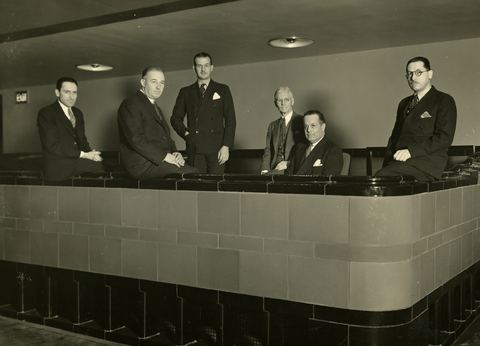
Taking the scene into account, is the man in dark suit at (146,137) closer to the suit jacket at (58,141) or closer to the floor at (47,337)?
the suit jacket at (58,141)

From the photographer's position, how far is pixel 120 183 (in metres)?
3.49

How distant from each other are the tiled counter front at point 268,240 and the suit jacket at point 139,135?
201 mm

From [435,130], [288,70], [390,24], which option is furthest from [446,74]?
[435,130]

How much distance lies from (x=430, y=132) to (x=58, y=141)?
9.15 ft

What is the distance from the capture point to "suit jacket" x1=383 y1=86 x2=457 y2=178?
10.6 ft

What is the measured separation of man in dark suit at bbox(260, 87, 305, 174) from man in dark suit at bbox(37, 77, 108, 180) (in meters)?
1.46

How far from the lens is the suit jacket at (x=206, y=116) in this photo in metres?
4.32

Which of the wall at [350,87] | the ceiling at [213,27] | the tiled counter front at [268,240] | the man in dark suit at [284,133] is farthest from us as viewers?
the wall at [350,87]

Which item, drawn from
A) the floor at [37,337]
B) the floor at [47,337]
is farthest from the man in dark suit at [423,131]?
the floor at [37,337]

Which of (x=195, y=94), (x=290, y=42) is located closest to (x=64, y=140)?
(x=195, y=94)

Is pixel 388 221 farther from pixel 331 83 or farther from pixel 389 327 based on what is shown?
pixel 331 83

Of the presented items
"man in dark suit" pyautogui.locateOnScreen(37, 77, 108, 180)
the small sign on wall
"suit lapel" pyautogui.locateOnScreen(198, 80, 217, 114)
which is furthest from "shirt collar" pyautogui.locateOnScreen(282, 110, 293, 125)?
the small sign on wall

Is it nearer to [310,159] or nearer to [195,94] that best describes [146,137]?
[195,94]

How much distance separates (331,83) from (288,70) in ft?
2.32
